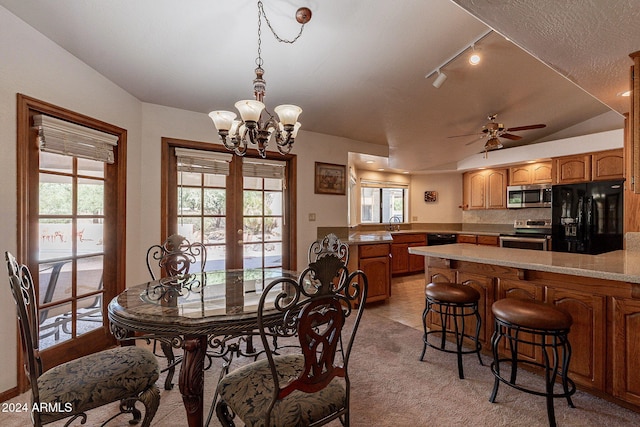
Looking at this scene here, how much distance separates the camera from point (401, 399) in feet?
6.37

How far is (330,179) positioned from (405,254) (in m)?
2.75

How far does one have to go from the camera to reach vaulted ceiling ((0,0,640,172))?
1611mm

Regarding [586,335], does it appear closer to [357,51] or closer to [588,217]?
Result: [357,51]

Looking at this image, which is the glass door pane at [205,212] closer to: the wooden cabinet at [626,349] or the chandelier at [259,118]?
the chandelier at [259,118]

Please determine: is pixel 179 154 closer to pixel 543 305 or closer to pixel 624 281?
pixel 543 305

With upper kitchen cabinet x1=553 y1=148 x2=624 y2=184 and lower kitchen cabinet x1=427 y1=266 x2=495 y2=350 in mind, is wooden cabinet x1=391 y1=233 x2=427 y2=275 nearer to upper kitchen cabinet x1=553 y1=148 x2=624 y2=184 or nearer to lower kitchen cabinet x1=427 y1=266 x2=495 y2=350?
upper kitchen cabinet x1=553 y1=148 x2=624 y2=184

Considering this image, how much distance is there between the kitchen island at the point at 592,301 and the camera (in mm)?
1787

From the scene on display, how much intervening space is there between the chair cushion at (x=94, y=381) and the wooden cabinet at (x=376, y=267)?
2779mm

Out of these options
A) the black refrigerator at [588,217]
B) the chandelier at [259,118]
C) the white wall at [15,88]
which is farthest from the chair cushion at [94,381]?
the black refrigerator at [588,217]

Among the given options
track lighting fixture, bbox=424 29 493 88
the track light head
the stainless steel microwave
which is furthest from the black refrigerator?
the track light head

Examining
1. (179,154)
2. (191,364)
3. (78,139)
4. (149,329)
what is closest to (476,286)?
(191,364)

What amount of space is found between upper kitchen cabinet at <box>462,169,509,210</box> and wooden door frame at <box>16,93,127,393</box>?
6123mm

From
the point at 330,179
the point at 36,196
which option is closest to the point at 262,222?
the point at 330,179

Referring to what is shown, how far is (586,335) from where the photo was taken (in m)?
Result: 1.98
